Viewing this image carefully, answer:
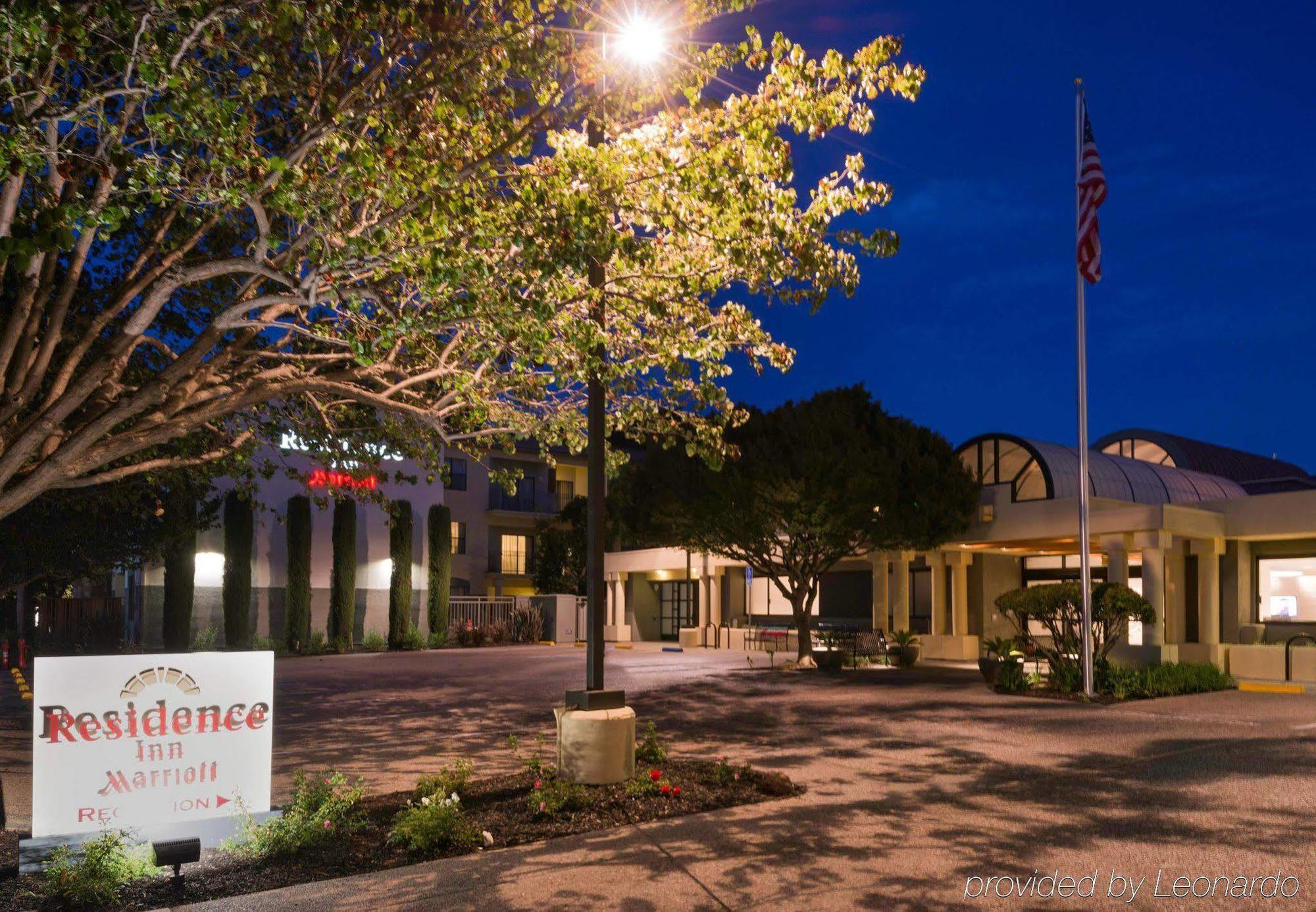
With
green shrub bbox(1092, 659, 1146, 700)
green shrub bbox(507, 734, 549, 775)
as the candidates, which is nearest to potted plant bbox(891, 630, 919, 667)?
green shrub bbox(1092, 659, 1146, 700)

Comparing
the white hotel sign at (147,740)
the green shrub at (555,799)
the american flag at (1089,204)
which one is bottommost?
the green shrub at (555,799)

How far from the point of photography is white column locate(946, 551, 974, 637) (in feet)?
98.1

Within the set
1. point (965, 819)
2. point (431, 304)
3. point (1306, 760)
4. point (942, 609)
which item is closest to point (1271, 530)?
point (942, 609)

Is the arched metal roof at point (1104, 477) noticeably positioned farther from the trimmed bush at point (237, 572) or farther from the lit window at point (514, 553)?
the lit window at point (514, 553)

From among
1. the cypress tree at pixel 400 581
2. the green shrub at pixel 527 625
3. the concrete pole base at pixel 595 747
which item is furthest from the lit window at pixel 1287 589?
the cypress tree at pixel 400 581

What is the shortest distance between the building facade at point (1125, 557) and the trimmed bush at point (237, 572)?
1491 centimetres

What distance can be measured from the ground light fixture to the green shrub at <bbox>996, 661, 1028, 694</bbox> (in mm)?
16026

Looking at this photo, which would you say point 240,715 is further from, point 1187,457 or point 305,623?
point 1187,457

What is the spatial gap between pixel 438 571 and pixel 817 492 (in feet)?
57.6

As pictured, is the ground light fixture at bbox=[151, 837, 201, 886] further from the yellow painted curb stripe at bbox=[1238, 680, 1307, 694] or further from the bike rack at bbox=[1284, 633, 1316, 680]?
the bike rack at bbox=[1284, 633, 1316, 680]

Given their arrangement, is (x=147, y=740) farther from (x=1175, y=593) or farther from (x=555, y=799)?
(x=1175, y=593)

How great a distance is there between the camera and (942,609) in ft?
100

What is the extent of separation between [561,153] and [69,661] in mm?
5470

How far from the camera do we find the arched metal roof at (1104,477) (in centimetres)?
2831
